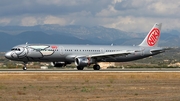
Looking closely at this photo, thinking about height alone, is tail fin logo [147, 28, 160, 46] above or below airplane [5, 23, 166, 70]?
above

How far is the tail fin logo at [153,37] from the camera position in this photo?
100688 millimetres

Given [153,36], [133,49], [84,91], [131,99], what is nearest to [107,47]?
[133,49]

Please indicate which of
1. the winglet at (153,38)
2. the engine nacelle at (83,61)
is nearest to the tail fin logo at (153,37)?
the winglet at (153,38)

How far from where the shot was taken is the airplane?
271ft

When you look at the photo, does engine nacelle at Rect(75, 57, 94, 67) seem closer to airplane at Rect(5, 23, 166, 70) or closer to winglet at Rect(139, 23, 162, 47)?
airplane at Rect(5, 23, 166, 70)

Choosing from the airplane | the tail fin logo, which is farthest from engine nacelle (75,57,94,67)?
the tail fin logo

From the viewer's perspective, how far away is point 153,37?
102 meters

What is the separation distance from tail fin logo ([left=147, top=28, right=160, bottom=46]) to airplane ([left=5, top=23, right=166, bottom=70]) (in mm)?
2371

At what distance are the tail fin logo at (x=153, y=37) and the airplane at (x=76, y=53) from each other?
93.3 inches

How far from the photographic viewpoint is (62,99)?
112 ft

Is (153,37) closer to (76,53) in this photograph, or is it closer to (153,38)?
(153,38)

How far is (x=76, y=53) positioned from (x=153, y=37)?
20816 millimetres

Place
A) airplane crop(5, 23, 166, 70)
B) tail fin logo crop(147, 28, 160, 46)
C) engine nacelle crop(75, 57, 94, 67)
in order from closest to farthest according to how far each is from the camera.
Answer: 1. airplane crop(5, 23, 166, 70)
2. engine nacelle crop(75, 57, 94, 67)
3. tail fin logo crop(147, 28, 160, 46)

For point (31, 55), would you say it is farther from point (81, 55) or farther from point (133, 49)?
point (133, 49)
